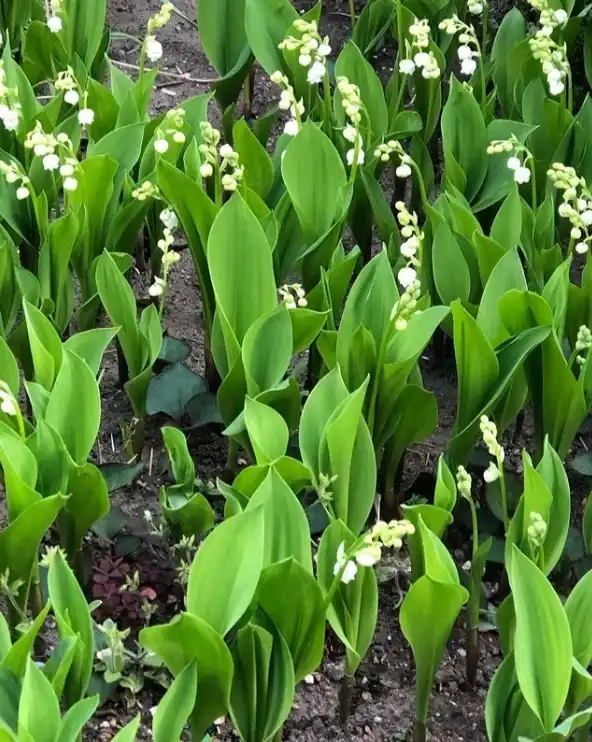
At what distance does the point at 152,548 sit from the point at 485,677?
51 cm

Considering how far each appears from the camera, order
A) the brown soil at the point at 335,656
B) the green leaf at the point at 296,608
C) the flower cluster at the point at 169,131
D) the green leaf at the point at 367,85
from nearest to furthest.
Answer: the green leaf at the point at 296,608 < the brown soil at the point at 335,656 < the flower cluster at the point at 169,131 < the green leaf at the point at 367,85

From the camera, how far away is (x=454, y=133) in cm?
190

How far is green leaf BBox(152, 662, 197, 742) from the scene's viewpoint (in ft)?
3.71

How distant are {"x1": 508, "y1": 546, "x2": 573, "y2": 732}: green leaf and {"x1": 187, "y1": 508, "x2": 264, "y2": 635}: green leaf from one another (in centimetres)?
Answer: 27

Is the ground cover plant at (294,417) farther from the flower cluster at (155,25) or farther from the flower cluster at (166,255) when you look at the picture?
the flower cluster at (155,25)

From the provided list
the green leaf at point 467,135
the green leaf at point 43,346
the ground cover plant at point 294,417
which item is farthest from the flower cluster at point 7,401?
the green leaf at point 467,135

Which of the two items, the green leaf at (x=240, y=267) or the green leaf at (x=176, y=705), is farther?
the green leaf at (x=240, y=267)

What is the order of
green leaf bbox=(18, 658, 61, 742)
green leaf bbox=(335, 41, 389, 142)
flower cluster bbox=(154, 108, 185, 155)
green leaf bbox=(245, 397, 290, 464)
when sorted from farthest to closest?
green leaf bbox=(335, 41, 389, 142) < flower cluster bbox=(154, 108, 185, 155) < green leaf bbox=(245, 397, 290, 464) < green leaf bbox=(18, 658, 61, 742)

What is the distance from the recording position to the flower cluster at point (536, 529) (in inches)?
46.7

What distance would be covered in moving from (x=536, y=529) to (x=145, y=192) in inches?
31.3

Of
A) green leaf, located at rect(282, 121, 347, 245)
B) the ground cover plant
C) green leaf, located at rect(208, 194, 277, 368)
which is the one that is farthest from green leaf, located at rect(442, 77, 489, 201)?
green leaf, located at rect(208, 194, 277, 368)

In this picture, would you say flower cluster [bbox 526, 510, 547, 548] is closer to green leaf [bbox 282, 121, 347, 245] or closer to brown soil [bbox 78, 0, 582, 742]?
brown soil [bbox 78, 0, 582, 742]

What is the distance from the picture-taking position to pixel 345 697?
1435mm

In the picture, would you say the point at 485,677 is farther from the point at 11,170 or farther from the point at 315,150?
the point at 11,170
